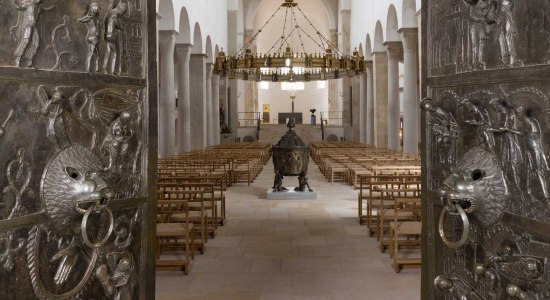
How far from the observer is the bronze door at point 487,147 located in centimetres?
281

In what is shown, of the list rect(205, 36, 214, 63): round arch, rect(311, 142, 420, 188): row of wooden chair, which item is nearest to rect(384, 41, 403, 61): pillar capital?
rect(311, 142, 420, 188): row of wooden chair

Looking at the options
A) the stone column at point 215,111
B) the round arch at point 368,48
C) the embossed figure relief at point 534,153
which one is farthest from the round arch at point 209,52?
the embossed figure relief at point 534,153

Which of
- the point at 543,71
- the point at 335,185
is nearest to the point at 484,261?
the point at 543,71

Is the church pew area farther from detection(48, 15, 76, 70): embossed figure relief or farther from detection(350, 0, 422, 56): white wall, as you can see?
detection(350, 0, 422, 56): white wall

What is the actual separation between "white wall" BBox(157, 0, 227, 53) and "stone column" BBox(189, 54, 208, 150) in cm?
85

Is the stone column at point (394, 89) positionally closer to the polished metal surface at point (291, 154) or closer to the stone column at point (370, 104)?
the stone column at point (370, 104)

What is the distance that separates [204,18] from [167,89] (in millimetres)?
7508

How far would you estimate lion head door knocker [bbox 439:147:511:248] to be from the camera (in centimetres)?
303

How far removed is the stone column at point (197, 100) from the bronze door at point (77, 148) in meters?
23.2

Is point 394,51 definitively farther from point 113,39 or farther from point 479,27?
point 113,39

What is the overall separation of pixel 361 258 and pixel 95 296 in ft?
15.2

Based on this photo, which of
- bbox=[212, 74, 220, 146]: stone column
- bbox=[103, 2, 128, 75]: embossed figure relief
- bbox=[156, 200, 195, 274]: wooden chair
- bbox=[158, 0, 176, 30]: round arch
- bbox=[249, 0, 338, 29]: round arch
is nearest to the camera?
bbox=[103, 2, 128, 75]: embossed figure relief

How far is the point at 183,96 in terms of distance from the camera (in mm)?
24219

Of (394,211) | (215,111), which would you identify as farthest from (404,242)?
(215,111)
